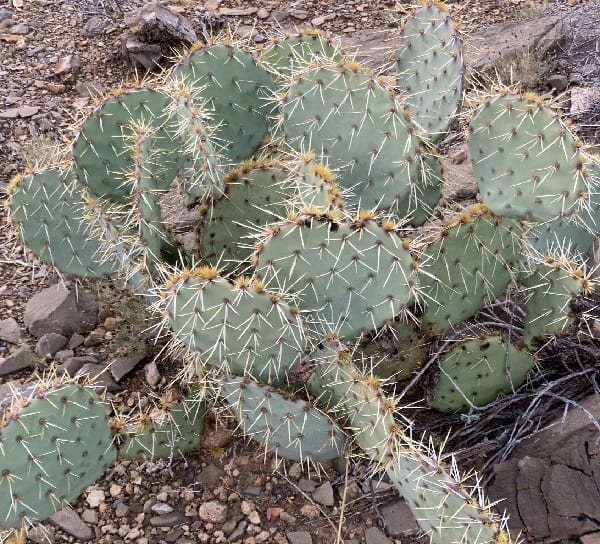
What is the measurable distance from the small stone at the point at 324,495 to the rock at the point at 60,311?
1499 millimetres

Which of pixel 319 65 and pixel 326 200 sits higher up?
pixel 319 65

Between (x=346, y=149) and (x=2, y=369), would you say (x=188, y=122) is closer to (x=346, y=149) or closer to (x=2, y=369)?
(x=346, y=149)

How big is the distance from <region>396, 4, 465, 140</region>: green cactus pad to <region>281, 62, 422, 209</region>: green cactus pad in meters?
0.26

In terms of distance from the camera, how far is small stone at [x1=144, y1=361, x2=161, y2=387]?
11.0 ft

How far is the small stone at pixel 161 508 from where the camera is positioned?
2.87 m

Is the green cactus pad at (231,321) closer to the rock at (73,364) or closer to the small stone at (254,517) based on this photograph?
the small stone at (254,517)

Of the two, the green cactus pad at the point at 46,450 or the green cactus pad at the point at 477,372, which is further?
the green cactus pad at the point at 477,372

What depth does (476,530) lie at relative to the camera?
208 cm

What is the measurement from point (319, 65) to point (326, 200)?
2.04ft

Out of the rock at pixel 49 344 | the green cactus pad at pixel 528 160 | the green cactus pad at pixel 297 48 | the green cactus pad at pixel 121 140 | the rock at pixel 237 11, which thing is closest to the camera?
the green cactus pad at pixel 528 160

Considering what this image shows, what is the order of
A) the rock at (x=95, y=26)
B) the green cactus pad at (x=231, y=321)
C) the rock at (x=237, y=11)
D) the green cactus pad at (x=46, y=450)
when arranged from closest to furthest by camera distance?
the green cactus pad at (x=231, y=321), the green cactus pad at (x=46, y=450), the rock at (x=95, y=26), the rock at (x=237, y=11)

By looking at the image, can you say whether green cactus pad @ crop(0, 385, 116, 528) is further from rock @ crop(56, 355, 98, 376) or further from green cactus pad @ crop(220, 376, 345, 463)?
rock @ crop(56, 355, 98, 376)

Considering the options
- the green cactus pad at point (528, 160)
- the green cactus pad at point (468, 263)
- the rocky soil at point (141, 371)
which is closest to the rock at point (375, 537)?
the rocky soil at point (141, 371)

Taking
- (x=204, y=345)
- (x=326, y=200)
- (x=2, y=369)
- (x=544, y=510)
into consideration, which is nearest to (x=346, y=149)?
(x=326, y=200)
